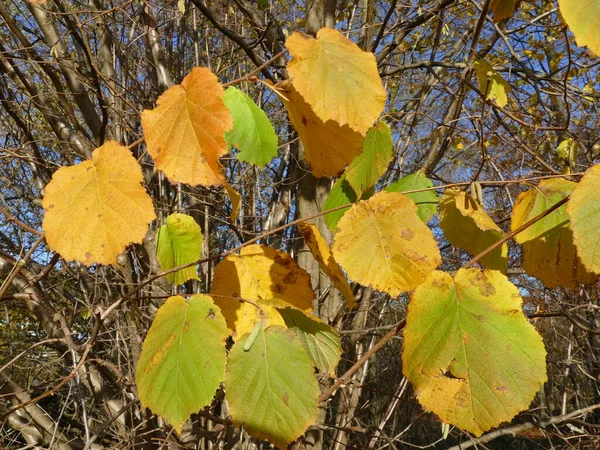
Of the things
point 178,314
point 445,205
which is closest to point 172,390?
point 178,314

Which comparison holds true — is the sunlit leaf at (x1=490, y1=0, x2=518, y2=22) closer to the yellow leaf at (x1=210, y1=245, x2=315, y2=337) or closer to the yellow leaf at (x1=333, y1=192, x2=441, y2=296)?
the yellow leaf at (x1=333, y1=192, x2=441, y2=296)

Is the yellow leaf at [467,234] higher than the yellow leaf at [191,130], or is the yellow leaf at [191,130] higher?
the yellow leaf at [191,130]

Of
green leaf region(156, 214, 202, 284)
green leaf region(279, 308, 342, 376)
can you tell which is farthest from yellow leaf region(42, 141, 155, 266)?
green leaf region(156, 214, 202, 284)

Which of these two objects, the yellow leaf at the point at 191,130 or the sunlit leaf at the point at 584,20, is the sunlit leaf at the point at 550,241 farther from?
the yellow leaf at the point at 191,130

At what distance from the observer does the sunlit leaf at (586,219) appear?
0.66 m

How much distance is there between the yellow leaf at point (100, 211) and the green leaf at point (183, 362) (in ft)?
0.52

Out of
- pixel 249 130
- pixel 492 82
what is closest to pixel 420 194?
pixel 249 130

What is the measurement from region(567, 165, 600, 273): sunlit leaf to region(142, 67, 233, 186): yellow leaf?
49 centimetres

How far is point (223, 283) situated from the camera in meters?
0.95

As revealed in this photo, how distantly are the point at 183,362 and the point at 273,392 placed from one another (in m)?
0.15

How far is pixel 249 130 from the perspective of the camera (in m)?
1.03

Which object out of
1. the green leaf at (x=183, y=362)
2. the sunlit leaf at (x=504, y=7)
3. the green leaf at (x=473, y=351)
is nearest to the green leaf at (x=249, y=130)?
the green leaf at (x=183, y=362)

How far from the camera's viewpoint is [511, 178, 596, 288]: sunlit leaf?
89cm

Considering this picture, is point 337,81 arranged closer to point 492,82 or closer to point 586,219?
point 586,219
